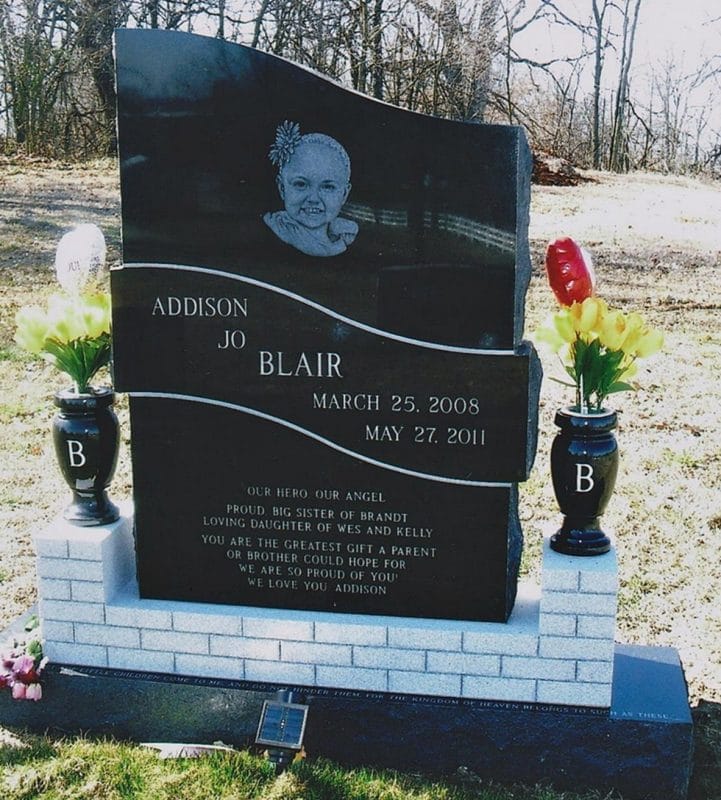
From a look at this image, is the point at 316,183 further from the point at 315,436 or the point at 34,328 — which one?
the point at 34,328

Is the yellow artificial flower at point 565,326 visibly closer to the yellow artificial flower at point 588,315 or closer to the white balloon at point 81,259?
the yellow artificial flower at point 588,315

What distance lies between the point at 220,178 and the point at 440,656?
1700mm

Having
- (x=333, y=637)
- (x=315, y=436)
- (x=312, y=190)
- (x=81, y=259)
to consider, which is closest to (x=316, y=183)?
(x=312, y=190)

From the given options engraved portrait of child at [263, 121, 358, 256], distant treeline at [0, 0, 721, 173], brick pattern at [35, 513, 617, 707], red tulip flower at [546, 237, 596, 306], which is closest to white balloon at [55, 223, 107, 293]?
engraved portrait of child at [263, 121, 358, 256]

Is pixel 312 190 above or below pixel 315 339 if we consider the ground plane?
above

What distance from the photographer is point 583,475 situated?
10.8 feet

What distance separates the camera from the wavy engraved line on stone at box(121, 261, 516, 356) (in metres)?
3.26

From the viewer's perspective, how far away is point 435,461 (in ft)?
11.0

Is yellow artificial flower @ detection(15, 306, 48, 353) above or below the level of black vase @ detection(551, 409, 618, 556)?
above

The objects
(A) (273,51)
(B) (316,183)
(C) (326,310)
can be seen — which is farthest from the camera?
(A) (273,51)

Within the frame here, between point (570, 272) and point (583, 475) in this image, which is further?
point (570, 272)

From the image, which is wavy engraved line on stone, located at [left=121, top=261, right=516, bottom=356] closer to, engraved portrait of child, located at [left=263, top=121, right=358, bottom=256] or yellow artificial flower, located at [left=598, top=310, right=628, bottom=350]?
engraved portrait of child, located at [left=263, top=121, right=358, bottom=256]

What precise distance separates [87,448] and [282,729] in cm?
116

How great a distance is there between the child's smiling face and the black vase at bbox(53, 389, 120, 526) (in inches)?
39.0
